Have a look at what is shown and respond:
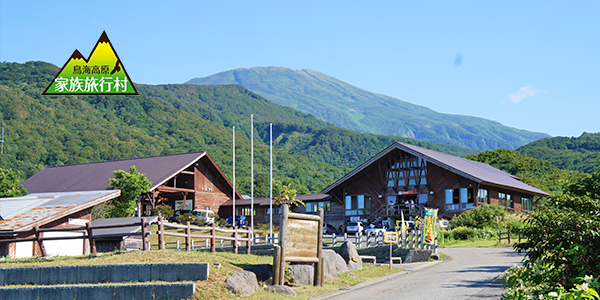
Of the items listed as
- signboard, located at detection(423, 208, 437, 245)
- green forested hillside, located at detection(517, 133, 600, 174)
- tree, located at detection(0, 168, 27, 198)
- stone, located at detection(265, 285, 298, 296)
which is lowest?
stone, located at detection(265, 285, 298, 296)

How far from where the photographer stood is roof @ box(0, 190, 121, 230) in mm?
21766

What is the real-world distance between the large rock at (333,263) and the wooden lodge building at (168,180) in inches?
1372

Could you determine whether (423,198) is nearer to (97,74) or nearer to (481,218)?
(481,218)

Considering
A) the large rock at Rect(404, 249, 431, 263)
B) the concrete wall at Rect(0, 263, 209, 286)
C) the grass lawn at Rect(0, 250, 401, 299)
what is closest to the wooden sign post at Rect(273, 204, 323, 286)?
the grass lawn at Rect(0, 250, 401, 299)

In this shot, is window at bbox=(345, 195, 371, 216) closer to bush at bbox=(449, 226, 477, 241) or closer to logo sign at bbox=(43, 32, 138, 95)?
bush at bbox=(449, 226, 477, 241)

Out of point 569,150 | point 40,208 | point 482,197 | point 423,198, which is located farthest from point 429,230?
point 569,150

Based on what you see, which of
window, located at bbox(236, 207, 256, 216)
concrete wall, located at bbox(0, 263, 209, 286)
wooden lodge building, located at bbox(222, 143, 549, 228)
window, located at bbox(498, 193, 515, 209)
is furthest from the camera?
window, located at bbox(236, 207, 256, 216)

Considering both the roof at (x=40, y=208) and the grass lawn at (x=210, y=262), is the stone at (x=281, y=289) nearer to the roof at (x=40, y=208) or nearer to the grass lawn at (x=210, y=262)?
the grass lawn at (x=210, y=262)

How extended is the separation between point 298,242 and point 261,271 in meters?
1.41

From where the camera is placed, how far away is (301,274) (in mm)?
16969

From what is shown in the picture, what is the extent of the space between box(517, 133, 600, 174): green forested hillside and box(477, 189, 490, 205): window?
85.0 meters

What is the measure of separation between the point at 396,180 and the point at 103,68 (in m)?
38.9

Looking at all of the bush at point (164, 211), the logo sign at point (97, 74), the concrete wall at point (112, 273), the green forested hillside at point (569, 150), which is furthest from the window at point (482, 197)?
the green forested hillside at point (569, 150)

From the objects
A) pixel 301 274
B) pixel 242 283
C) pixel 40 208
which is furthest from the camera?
pixel 40 208
